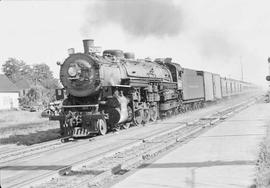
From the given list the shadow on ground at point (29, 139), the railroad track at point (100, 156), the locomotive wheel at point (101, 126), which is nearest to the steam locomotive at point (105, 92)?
the locomotive wheel at point (101, 126)

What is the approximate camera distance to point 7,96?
67.2 m

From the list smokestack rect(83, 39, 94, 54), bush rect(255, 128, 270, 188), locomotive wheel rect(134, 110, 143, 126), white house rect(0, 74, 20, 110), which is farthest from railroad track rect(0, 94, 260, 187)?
white house rect(0, 74, 20, 110)

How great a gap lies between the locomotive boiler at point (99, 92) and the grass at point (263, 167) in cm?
737

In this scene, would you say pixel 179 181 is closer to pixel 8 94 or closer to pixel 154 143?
pixel 154 143

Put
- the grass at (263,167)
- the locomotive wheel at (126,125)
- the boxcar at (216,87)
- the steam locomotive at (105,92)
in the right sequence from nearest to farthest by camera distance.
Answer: the grass at (263,167) < the steam locomotive at (105,92) < the locomotive wheel at (126,125) < the boxcar at (216,87)

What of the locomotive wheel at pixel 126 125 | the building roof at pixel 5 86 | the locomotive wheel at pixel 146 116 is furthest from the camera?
the building roof at pixel 5 86

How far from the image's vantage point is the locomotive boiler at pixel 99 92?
16.5 metres

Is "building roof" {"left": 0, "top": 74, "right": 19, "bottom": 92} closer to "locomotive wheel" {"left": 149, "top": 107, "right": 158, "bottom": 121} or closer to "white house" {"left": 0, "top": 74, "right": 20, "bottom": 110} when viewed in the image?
"white house" {"left": 0, "top": 74, "right": 20, "bottom": 110}

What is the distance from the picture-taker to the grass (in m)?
6.55

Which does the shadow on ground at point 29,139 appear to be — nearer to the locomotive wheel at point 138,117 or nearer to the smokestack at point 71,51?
the smokestack at point 71,51

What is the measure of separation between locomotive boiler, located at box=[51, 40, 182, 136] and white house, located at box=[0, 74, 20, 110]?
48.9 meters

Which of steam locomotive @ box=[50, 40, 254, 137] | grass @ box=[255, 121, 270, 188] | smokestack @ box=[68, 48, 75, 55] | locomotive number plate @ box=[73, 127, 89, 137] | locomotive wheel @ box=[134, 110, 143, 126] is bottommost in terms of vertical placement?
grass @ box=[255, 121, 270, 188]

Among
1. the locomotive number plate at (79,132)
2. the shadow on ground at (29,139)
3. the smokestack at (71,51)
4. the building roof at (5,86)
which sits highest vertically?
the building roof at (5,86)

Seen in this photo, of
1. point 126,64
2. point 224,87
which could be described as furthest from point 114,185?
point 224,87
